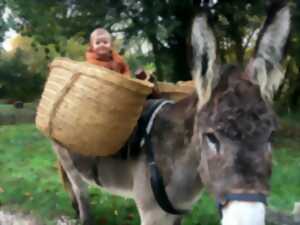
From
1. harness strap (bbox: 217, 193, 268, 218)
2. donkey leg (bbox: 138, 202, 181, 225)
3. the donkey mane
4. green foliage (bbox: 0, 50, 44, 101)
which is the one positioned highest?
the donkey mane

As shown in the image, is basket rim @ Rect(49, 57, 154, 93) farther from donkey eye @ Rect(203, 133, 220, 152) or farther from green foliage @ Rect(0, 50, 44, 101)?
green foliage @ Rect(0, 50, 44, 101)

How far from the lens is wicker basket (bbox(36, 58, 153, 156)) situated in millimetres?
3938

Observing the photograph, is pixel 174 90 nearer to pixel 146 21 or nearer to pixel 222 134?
pixel 222 134

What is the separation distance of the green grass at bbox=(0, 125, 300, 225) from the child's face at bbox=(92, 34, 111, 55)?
156 centimetres

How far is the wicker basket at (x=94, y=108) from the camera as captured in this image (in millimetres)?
3938

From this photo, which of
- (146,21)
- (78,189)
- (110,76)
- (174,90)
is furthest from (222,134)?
(146,21)

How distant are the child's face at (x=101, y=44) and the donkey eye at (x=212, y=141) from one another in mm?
1817

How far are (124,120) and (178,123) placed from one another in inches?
15.9

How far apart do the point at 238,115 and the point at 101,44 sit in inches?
78.6

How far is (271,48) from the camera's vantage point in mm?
3195

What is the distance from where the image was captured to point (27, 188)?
24.0 feet

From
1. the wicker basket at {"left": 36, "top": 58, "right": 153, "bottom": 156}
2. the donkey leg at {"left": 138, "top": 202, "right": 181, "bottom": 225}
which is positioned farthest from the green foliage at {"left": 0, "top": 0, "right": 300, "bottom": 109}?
the donkey leg at {"left": 138, "top": 202, "right": 181, "bottom": 225}

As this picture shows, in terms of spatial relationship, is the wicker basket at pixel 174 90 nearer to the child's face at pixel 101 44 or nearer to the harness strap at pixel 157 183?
the child's face at pixel 101 44

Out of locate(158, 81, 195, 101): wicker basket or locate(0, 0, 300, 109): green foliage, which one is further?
locate(0, 0, 300, 109): green foliage
